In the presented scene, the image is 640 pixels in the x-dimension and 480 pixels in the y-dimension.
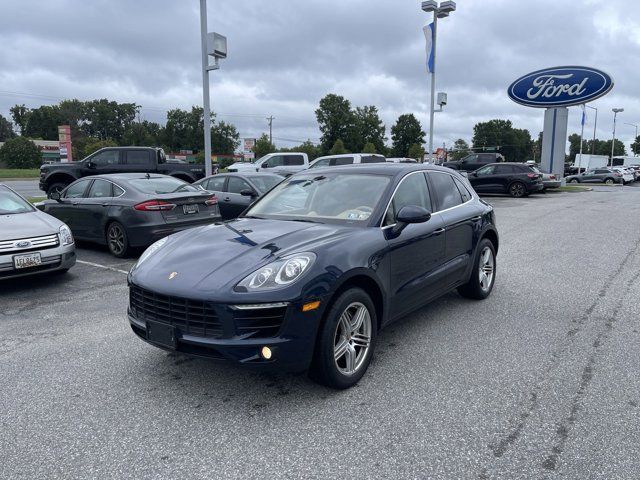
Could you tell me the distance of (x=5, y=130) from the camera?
121625 mm

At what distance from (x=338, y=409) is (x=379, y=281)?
1.01 metres

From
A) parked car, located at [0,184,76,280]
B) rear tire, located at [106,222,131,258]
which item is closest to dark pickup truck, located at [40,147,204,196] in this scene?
rear tire, located at [106,222,131,258]

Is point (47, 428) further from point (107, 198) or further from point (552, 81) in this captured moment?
point (552, 81)

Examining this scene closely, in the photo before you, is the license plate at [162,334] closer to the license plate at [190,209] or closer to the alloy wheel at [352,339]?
the alloy wheel at [352,339]

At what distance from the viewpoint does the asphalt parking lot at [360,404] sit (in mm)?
2775

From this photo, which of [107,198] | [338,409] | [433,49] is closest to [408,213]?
[338,409]

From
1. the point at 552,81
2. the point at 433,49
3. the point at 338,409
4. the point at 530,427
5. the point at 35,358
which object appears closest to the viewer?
the point at 530,427

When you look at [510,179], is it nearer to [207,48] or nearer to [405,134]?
[207,48]

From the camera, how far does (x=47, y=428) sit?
10.4ft

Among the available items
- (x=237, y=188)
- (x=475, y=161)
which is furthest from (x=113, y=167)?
(x=475, y=161)

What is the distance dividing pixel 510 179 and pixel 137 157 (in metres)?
16.1

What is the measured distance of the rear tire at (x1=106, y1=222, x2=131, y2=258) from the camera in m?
8.48

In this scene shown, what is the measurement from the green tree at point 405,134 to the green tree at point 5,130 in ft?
293

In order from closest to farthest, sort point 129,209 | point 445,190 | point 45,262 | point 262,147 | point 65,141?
point 445,190 < point 45,262 < point 129,209 < point 65,141 < point 262,147
